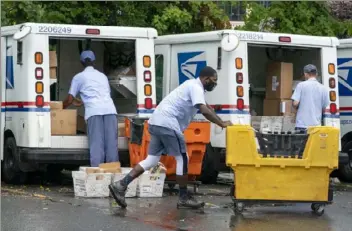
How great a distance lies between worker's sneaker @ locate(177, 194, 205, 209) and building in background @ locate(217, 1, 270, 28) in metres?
8.18

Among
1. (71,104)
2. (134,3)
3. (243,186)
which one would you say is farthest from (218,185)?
(134,3)

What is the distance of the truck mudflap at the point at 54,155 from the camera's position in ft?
37.6

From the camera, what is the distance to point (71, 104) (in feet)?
39.9

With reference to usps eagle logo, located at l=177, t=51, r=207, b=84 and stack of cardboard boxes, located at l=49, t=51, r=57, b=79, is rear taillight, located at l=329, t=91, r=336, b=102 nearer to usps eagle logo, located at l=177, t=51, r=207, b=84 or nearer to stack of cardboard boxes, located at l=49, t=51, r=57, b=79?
usps eagle logo, located at l=177, t=51, r=207, b=84

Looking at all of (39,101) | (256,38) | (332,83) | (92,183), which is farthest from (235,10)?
(92,183)

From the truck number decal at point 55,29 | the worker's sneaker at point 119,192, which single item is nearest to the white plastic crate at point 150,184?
Result: the worker's sneaker at point 119,192

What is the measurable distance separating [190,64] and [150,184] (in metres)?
2.85

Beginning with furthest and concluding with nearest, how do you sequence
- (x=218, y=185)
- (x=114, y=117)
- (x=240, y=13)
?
(x=240, y=13)
(x=218, y=185)
(x=114, y=117)

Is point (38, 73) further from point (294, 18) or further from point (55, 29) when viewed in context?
point (294, 18)

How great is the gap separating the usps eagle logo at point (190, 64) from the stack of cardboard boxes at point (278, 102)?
1200 millimetres

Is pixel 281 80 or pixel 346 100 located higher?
pixel 281 80

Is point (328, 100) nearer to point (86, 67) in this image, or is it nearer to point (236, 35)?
point (236, 35)

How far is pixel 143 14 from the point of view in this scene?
Answer: 17094 millimetres

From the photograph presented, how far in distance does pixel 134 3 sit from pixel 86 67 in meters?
5.21
